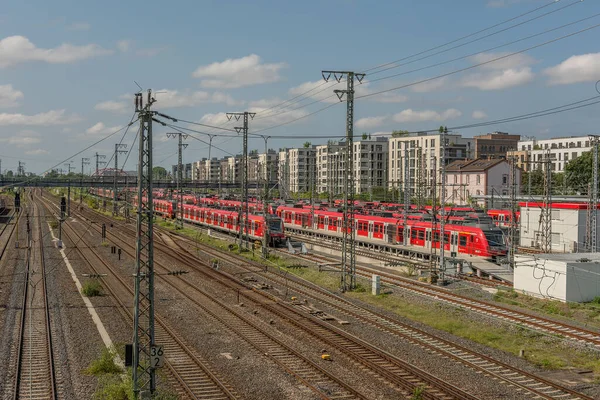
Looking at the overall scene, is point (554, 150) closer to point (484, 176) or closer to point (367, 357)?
point (484, 176)

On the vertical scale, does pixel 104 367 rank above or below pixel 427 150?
below

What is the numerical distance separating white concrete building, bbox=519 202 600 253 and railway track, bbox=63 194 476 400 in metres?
22.4

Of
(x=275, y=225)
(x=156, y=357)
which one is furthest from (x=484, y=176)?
(x=156, y=357)

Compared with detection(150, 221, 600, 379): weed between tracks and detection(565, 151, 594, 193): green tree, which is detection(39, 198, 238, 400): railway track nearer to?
detection(150, 221, 600, 379): weed between tracks

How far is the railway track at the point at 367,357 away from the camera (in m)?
14.5

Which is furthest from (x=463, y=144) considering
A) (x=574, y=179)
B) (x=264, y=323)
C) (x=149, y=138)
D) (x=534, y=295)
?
(x=149, y=138)

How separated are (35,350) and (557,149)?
104 metres

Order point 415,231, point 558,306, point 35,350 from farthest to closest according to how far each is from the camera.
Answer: point 415,231
point 558,306
point 35,350

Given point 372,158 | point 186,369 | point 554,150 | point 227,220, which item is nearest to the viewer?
point 186,369

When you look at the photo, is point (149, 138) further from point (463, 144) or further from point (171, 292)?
point (463, 144)

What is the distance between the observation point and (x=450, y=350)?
1806 cm

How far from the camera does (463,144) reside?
112 metres

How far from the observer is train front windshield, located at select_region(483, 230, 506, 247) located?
34.5 metres

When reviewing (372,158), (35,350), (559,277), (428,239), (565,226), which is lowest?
(35,350)
